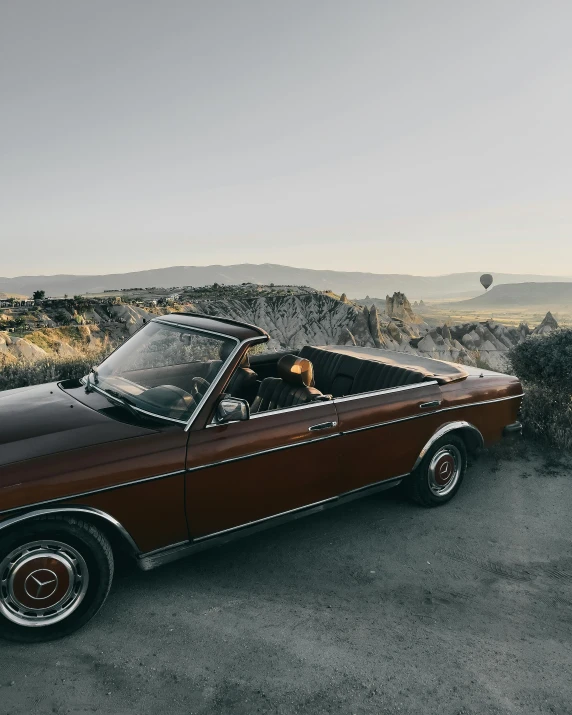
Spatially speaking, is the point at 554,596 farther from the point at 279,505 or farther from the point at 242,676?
the point at 242,676

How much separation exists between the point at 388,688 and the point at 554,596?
1.58 meters

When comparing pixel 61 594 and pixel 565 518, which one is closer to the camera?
pixel 61 594

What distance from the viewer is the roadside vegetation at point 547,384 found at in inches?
269

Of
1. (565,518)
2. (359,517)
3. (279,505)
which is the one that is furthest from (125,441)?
(565,518)

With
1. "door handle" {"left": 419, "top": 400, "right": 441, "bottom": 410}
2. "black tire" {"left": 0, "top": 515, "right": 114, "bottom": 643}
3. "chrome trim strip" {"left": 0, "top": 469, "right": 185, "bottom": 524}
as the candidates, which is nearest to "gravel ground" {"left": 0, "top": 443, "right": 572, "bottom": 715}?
"black tire" {"left": 0, "top": 515, "right": 114, "bottom": 643}

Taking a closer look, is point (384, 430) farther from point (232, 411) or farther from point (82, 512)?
point (82, 512)

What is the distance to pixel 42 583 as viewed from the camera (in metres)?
3.11

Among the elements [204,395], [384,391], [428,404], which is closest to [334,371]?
[384,391]

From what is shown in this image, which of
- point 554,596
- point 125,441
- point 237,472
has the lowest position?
point 554,596

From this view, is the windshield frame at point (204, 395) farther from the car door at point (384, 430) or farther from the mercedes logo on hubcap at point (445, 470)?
the mercedes logo on hubcap at point (445, 470)

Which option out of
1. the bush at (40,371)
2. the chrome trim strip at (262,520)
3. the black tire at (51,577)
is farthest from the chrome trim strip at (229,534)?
the bush at (40,371)

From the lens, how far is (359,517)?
493 cm

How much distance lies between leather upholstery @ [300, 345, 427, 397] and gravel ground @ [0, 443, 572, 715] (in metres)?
1.21

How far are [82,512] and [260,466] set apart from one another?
1178 mm
